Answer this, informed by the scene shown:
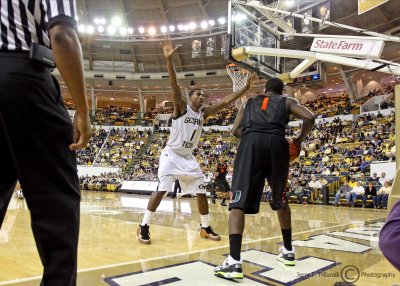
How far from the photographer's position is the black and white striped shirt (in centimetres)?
135

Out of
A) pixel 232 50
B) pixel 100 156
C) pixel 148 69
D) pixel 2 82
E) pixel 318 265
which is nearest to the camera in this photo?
pixel 2 82

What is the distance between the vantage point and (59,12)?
1.38 m

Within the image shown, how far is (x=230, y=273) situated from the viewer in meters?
2.77

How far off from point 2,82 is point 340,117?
2321 centimetres

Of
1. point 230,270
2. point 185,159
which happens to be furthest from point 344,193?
point 230,270

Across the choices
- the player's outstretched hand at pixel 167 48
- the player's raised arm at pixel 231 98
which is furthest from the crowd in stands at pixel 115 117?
the player's outstretched hand at pixel 167 48

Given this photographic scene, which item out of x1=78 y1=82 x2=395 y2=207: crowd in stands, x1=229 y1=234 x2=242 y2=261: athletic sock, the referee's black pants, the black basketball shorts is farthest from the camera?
x1=78 y1=82 x2=395 y2=207: crowd in stands

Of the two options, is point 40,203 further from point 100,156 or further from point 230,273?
point 100,156

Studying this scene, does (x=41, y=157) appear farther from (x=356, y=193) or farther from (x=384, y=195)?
(x=356, y=193)

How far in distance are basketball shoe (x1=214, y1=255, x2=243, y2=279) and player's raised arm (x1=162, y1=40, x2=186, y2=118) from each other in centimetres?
212

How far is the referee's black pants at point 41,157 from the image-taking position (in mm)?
1301

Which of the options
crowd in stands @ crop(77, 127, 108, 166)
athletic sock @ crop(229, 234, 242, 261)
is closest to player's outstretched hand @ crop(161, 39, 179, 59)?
athletic sock @ crop(229, 234, 242, 261)

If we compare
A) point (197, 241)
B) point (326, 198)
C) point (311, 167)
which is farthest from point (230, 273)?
point (311, 167)

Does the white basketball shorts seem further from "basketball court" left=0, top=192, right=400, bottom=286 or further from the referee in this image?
the referee
